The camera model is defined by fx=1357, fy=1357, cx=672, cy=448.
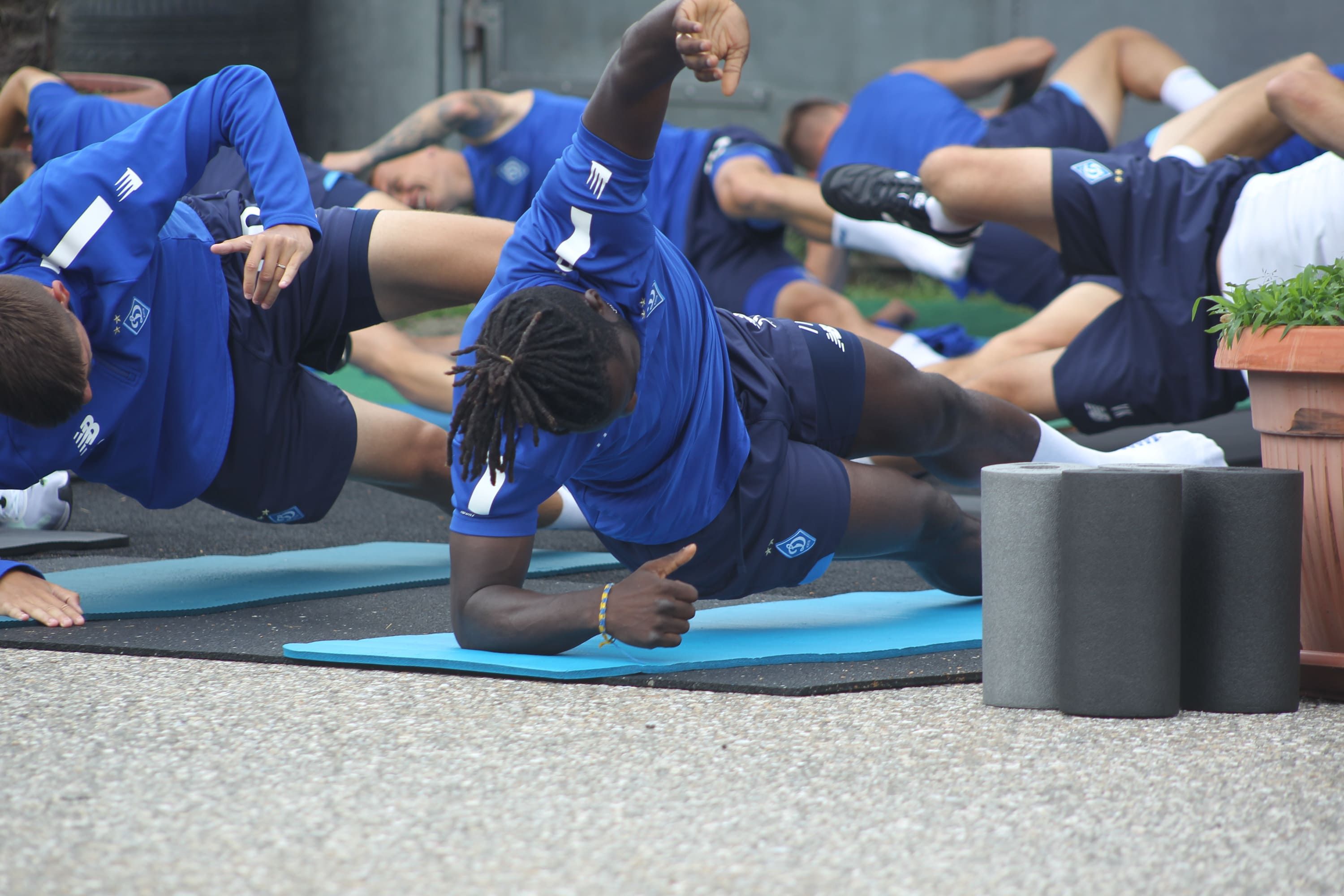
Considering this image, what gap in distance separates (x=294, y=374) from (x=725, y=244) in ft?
9.02

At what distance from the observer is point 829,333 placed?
2.65m

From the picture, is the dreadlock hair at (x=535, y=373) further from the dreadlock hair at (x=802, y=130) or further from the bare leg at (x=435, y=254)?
the dreadlock hair at (x=802, y=130)

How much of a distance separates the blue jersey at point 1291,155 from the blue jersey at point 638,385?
2.92 meters

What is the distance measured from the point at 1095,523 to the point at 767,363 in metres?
0.82

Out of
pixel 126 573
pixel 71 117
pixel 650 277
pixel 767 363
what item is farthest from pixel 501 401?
pixel 71 117

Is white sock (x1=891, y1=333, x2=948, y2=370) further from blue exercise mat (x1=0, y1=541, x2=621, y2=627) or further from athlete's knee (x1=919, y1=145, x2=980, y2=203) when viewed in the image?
blue exercise mat (x1=0, y1=541, x2=621, y2=627)

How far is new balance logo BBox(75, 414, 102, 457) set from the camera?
252cm

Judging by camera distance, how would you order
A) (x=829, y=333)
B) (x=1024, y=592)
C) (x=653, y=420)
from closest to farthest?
(x=1024, y=592), (x=653, y=420), (x=829, y=333)

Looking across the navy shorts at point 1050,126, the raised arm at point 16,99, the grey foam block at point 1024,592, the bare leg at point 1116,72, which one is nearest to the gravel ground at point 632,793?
the grey foam block at point 1024,592

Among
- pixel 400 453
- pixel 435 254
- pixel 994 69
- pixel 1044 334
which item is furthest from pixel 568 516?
pixel 994 69

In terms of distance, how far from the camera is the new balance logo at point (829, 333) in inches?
103

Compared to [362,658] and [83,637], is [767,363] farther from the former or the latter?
[83,637]

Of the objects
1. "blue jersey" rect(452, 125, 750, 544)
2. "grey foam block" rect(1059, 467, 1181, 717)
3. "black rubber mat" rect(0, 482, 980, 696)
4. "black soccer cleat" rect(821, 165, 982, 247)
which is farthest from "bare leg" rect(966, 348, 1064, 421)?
"grey foam block" rect(1059, 467, 1181, 717)

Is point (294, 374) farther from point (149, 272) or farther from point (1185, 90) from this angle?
point (1185, 90)
